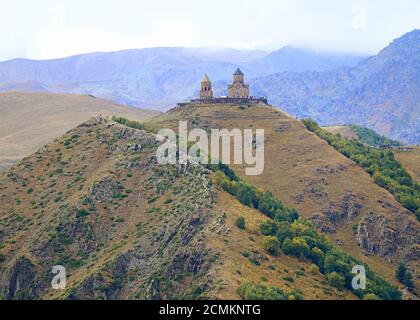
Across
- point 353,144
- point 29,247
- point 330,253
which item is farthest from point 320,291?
point 353,144

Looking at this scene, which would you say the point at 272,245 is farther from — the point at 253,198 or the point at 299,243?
the point at 253,198

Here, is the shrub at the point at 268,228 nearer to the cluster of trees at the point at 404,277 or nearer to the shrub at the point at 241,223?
the shrub at the point at 241,223

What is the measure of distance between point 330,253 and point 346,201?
35.8 meters

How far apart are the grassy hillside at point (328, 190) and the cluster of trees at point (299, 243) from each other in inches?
727

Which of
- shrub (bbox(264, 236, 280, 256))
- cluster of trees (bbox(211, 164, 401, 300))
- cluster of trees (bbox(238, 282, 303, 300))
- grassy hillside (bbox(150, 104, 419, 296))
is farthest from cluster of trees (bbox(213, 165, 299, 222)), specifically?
cluster of trees (bbox(238, 282, 303, 300))

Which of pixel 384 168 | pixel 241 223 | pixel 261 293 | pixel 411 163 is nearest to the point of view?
pixel 261 293

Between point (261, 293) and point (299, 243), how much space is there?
25172 millimetres

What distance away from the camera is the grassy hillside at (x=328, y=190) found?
153m

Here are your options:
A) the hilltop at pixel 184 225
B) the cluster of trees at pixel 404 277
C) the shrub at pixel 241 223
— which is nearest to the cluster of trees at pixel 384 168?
the hilltop at pixel 184 225

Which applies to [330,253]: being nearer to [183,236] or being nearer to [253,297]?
[183,236]

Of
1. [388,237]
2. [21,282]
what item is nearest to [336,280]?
[388,237]

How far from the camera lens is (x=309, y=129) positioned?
194m

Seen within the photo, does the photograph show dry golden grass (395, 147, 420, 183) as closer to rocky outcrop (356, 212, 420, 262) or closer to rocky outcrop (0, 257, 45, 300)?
rocky outcrop (356, 212, 420, 262)

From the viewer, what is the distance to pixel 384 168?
585ft
